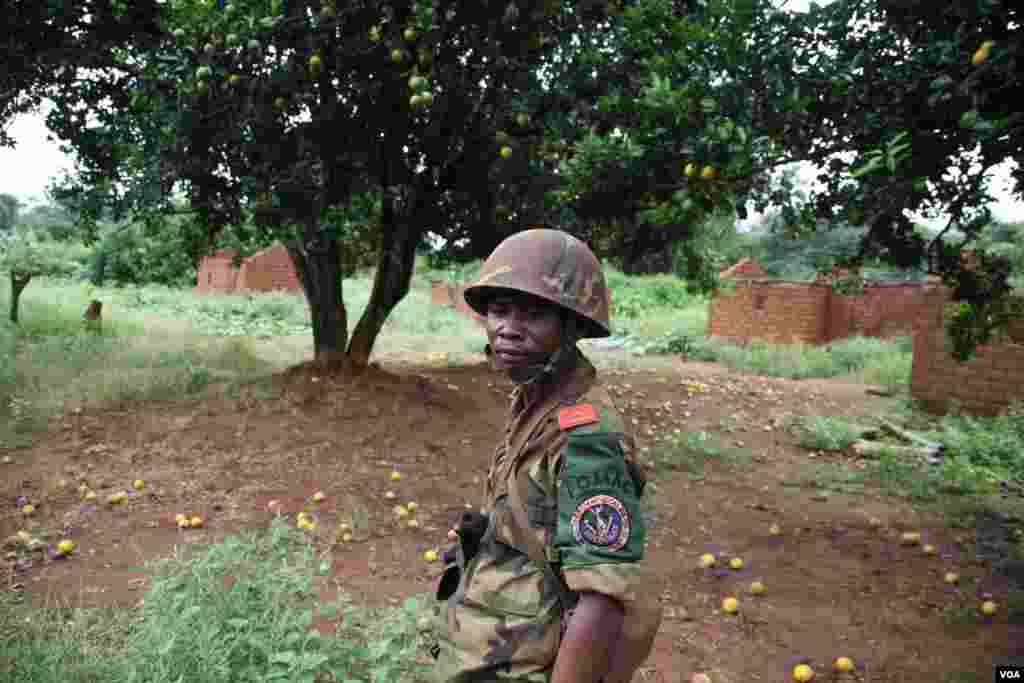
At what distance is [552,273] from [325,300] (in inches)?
228

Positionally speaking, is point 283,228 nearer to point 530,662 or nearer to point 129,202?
point 129,202

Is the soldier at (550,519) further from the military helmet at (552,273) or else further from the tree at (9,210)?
the tree at (9,210)

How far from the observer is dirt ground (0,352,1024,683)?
343cm

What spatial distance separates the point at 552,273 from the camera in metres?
1.50

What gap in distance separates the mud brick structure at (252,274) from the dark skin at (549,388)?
1940 centimetres

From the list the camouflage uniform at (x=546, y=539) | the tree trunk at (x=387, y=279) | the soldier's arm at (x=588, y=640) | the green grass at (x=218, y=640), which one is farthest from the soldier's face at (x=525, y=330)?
the tree trunk at (x=387, y=279)

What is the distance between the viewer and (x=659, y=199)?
13.9 ft

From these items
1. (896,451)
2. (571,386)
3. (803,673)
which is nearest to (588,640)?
(571,386)

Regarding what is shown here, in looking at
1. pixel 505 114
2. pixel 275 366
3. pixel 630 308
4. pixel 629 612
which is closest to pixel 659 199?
pixel 505 114

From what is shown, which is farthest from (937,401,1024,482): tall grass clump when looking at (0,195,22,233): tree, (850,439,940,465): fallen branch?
(0,195,22,233): tree

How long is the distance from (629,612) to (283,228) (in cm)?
452

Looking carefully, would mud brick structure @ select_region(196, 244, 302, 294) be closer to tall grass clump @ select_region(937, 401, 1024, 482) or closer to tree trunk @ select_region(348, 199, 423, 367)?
tree trunk @ select_region(348, 199, 423, 367)

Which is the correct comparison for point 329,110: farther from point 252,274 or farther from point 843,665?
point 252,274

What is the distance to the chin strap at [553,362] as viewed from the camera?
1.57 metres
